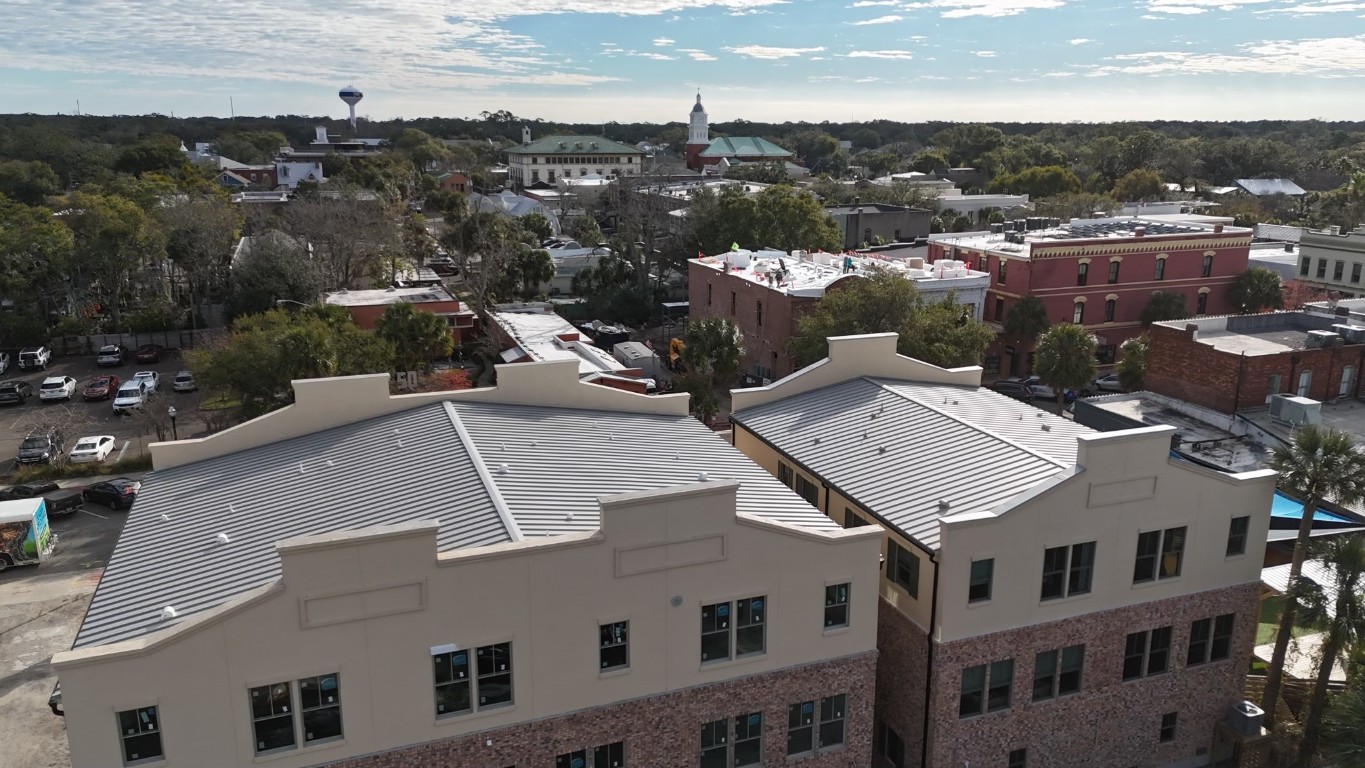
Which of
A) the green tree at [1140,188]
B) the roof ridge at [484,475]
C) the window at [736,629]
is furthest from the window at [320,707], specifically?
the green tree at [1140,188]

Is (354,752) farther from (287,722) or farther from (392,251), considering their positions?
(392,251)

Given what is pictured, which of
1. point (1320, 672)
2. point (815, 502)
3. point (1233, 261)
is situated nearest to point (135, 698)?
point (815, 502)

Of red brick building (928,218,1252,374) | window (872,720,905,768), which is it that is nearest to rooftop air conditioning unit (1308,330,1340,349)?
red brick building (928,218,1252,374)

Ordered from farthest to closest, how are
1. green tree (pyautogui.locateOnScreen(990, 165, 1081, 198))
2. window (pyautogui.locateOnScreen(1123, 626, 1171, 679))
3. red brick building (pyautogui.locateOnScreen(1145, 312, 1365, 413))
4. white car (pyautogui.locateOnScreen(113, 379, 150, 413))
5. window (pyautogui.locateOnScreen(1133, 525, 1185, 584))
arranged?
green tree (pyautogui.locateOnScreen(990, 165, 1081, 198)), white car (pyautogui.locateOnScreen(113, 379, 150, 413)), red brick building (pyautogui.locateOnScreen(1145, 312, 1365, 413)), window (pyautogui.locateOnScreen(1123, 626, 1171, 679)), window (pyautogui.locateOnScreen(1133, 525, 1185, 584))

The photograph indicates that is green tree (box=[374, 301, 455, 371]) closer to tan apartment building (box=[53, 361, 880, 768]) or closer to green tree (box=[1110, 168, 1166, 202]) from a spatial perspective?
tan apartment building (box=[53, 361, 880, 768])

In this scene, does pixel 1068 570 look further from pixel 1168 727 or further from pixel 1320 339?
pixel 1320 339

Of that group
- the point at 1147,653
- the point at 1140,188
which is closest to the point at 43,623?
the point at 1147,653
